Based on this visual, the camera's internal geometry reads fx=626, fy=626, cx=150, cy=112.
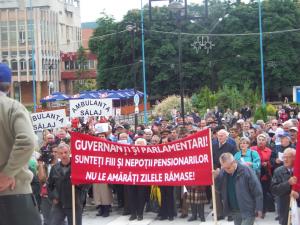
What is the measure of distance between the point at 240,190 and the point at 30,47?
7829cm

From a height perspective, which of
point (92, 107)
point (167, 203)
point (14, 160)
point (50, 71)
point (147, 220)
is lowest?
point (147, 220)

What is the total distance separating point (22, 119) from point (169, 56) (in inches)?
2399

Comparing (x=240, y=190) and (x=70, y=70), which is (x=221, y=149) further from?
(x=70, y=70)

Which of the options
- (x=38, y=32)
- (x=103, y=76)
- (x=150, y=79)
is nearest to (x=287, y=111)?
(x=150, y=79)

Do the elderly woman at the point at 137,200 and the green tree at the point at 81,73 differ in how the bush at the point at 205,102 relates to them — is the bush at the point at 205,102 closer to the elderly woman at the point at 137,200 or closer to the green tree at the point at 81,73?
the elderly woman at the point at 137,200

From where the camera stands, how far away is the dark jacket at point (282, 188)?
8352 mm

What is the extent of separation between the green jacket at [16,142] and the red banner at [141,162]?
16.5 ft

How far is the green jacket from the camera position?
14.2ft

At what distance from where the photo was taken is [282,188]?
8.34m

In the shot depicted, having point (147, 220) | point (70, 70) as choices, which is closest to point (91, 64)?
point (70, 70)

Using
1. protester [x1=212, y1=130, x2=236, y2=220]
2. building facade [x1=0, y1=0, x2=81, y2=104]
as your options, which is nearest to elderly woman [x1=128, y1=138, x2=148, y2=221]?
protester [x1=212, y1=130, x2=236, y2=220]

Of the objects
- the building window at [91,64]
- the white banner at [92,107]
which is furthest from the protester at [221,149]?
the building window at [91,64]

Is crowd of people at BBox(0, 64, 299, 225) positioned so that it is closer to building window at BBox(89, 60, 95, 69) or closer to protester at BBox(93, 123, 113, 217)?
protester at BBox(93, 123, 113, 217)

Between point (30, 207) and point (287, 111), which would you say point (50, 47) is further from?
point (30, 207)
